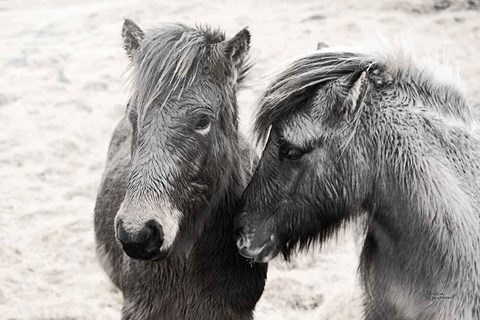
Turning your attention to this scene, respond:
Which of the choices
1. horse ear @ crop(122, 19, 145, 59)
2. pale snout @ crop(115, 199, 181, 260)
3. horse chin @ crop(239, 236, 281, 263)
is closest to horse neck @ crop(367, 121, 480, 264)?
horse chin @ crop(239, 236, 281, 263)

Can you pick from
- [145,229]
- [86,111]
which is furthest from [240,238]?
[86,111]

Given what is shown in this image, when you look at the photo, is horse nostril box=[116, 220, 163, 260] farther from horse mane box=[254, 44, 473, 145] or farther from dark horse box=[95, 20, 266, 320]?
horse mane box=[254, 44, 473, 145]

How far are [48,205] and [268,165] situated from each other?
3439 millimetres

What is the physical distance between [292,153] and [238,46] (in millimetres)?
586

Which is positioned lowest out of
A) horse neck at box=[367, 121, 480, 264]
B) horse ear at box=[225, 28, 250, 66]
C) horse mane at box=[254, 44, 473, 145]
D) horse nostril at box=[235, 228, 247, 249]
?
horse nostril at box=[235, 228, 247, 249]

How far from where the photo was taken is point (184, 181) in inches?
109

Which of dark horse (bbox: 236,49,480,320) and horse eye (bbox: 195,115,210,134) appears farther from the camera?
Answer: horse eye (bbox: 195,115,210,134)

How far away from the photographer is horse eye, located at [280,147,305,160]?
273 cm

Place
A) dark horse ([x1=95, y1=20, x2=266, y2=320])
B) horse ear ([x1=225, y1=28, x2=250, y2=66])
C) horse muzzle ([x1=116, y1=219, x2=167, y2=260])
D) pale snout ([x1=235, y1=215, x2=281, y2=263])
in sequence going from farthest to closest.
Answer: horse ear ([x1=225, y1=28, x2=250, y2=66]), pale snout ([x1=235, y1=215, x2=281, y2=263]), dark horse ([x1=95, y1=20, x2=266, y2=320]), horse muzzle ([x1=116, y1=219, x2=167, y2=260])

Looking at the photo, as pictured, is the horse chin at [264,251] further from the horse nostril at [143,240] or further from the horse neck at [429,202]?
the horse neck at [429,202]

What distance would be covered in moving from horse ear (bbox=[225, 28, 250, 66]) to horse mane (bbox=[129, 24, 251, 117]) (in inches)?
3.3

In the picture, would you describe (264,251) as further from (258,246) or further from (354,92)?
(354,92)

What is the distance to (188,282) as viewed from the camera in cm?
317

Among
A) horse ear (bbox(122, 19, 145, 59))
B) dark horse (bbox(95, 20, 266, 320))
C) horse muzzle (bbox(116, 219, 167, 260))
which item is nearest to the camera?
horse muzzle (bbox(116, 219, 167, 260))
